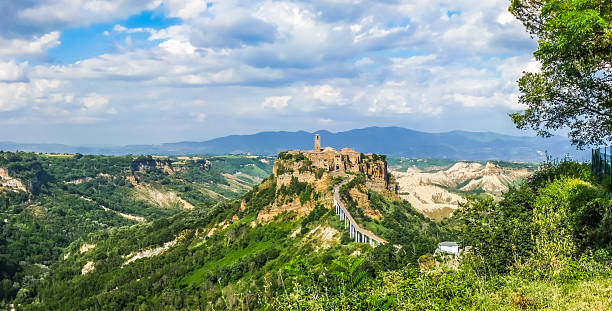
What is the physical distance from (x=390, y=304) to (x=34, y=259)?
579 feet

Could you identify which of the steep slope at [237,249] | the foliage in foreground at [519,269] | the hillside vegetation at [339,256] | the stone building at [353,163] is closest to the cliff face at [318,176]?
the stone building at [353,163]

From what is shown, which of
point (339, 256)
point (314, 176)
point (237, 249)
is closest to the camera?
point (339, 256)

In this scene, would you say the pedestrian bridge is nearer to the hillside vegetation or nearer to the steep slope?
the steep slope

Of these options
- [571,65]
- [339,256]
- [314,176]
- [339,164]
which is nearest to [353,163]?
[339,164]

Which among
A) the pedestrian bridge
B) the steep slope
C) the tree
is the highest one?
the tree

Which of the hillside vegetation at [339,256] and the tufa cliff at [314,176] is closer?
the hillside vegetation at [339,256]

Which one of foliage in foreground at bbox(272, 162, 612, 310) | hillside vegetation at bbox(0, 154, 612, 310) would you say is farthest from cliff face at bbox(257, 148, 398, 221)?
foliage in foreground at bbox(272, 162, 612, 310)

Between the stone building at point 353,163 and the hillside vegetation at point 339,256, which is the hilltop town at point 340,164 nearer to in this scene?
the stone building at point 353,163

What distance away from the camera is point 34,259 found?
155250mm

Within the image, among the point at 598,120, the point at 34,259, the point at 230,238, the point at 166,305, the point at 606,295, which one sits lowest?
the point at 34,259

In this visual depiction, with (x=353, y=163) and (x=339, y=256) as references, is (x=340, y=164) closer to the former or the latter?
(x=353, y=163)

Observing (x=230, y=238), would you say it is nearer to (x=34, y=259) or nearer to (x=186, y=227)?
(x=186, y=227)

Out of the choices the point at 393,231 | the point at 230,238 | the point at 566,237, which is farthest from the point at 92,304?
the point at 566,237

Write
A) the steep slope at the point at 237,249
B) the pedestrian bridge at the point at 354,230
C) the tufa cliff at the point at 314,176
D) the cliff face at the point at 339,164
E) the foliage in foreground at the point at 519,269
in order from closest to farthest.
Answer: the foliage in foreground at the point at 519,269 → the pedestrian bridge at the point at 354,230 → the steep slope at the point at 237,249 → the tufa cliff at the point at 314,176 → the cliff face at the point at 339,164
